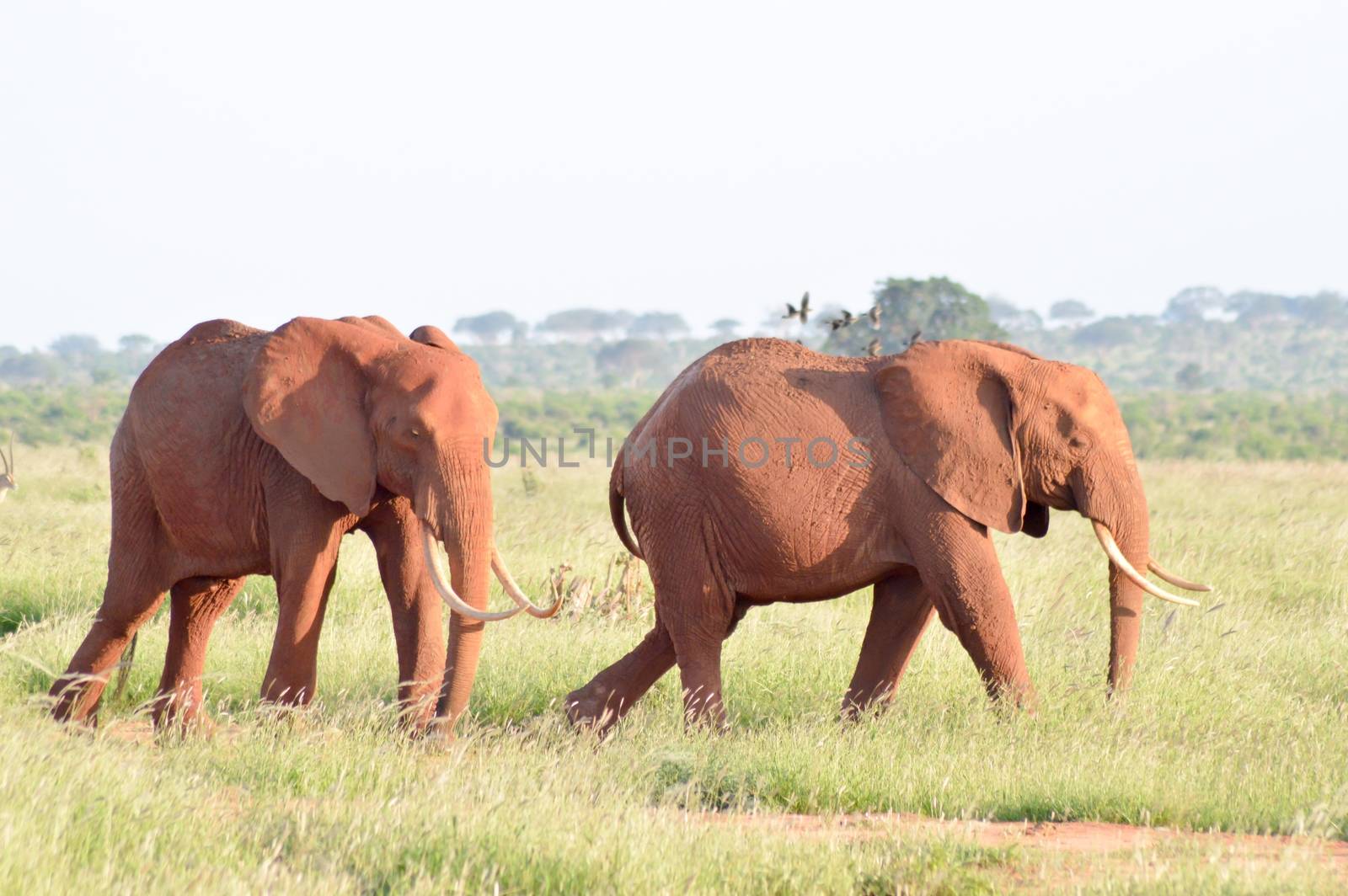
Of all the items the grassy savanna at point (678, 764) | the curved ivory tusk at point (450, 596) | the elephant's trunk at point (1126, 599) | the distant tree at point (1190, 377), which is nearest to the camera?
the grassy savanna at point (678, 764)

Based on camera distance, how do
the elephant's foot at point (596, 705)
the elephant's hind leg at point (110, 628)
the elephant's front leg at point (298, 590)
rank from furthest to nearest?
1. the elephant's foot at point (596, 705)
2. the elephant's hind leg at point (110, 628)
3. the elephant's front leg at point (298, 590)

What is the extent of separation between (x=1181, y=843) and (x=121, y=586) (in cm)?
465

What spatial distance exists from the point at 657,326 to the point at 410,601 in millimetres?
106971

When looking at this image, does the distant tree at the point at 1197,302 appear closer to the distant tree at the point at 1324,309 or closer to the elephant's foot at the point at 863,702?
the distant tree at the point at 1324,309

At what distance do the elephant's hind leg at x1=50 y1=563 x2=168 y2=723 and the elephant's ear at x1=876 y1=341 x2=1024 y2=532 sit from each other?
11.1 ft

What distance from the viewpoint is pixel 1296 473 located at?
23.0 meters

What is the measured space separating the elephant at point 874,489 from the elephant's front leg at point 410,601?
0.72m

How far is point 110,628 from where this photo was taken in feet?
24.5

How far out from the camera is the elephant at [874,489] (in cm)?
721

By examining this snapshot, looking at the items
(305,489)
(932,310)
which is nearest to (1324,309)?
(932,310)

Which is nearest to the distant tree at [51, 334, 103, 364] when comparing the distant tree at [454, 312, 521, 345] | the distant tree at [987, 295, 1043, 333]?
the distant tree at [454, 312, 521, 345]

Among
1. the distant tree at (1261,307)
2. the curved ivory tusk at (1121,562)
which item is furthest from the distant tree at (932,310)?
the distant tree at (1261,307)

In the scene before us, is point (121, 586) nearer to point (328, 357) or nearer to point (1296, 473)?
point (328, 357)

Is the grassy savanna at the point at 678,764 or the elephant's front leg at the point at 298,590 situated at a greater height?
the elephant's front leg at the point at 298,590
